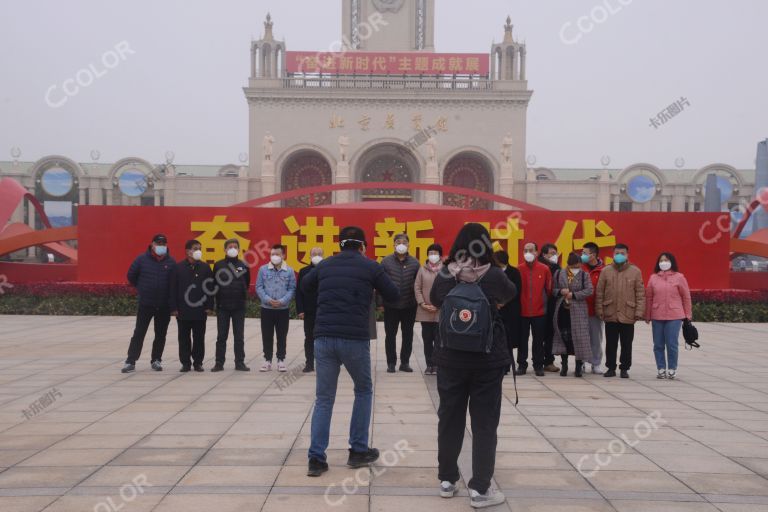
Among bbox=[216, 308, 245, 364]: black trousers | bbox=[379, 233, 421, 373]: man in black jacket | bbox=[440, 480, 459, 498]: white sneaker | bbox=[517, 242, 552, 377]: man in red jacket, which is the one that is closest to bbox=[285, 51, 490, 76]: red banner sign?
bbox=[379, 233, 421, 373]: man in black jacket

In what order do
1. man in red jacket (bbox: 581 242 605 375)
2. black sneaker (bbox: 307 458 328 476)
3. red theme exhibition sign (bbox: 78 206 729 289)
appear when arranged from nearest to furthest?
black sneaker (bbox: 307 458 328 476) → man in red jacket (bbox: 581 242 605 375) → red theme exhibition sign (bbox: 78 206 729 289)

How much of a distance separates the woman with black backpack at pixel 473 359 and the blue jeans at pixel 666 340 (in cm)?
465

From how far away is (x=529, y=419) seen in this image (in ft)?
18.7

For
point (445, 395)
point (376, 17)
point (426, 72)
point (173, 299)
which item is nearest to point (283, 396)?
point (173, 299)

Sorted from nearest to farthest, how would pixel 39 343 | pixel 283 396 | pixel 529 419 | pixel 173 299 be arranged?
1. pixel 529 419
2. pixel 283 396
3. pixel 173 299
4. pixel 39 343

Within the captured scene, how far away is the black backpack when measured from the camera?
369 centimetres

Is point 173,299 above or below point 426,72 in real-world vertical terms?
below

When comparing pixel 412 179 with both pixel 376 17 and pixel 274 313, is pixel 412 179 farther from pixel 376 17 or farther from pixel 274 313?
pixel 274 313

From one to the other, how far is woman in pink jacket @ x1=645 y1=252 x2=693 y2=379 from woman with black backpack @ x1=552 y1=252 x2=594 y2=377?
725mm

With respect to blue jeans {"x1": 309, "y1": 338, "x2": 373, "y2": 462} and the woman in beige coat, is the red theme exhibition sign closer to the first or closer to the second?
the woman in beige coat

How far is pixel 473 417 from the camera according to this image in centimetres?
381

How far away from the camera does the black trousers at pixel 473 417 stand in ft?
12.2

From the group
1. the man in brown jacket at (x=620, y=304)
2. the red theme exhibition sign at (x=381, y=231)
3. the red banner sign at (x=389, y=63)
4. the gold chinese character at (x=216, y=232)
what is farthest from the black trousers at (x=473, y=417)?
the red banner sign at (x=389, y=63)

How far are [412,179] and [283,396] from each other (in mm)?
32395
